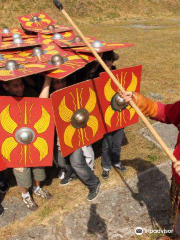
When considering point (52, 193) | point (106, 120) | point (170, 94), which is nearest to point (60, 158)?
point (52, 193)

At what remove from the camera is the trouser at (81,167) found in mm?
3057

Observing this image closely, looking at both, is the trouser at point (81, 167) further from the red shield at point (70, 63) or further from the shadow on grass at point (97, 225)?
the red shield at point (70, 63)

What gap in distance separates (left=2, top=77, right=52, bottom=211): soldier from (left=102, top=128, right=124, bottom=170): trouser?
0.93 m

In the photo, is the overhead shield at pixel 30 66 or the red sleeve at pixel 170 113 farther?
the overhead shield at pixel 30 66

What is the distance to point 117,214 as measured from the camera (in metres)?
3.10

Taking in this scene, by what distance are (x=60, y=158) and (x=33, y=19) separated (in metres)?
2.79

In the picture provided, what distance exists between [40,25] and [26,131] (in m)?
2.62

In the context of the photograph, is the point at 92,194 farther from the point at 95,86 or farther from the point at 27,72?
the point at 27,72

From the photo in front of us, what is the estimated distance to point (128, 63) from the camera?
9164 millimetres

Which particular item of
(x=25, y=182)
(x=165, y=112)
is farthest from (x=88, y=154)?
(x=165, y=112)

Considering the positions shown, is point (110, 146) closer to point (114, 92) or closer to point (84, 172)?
point (84, 172)

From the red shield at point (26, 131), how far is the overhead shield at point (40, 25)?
6.20 ft

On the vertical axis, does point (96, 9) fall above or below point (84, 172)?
above

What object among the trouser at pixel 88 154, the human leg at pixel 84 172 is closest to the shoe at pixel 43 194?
the human leg at pixel 84 172
